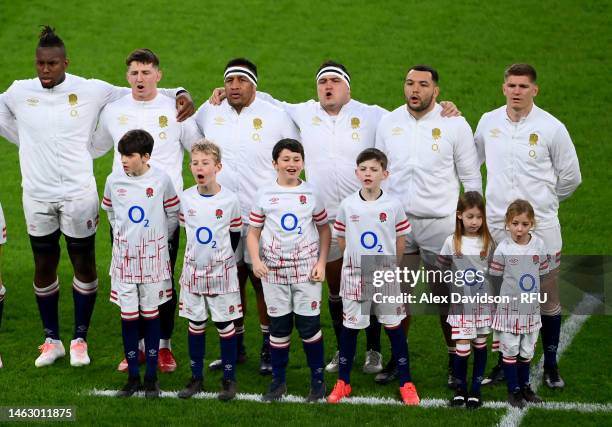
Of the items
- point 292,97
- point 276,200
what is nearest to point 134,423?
point 276,200

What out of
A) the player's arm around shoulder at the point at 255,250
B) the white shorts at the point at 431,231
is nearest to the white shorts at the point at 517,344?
the white shorts at the point at 431,231

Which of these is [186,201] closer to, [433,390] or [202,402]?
[202,402]

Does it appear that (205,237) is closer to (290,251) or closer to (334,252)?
(290,251)

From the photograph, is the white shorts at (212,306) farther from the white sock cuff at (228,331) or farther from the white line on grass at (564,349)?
the white line on grass at (564,349)

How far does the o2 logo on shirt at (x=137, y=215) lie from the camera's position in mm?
9172

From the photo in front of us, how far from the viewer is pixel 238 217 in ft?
30.4

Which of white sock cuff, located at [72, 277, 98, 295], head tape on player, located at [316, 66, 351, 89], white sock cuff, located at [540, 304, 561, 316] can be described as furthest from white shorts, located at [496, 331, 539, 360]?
white sock cuff, located at [72, 277, 98, 295]

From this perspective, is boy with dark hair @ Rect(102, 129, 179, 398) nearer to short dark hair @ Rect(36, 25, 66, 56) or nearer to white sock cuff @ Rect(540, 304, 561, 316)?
short dark hair @ Rect(36, 25, 66, 56)

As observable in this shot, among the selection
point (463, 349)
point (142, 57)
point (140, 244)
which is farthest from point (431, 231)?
point (142, 57)

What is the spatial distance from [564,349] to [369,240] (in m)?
2.29

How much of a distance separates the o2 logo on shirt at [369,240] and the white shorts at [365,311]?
40cm

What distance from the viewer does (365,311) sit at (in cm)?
917

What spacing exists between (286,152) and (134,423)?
7.20ft

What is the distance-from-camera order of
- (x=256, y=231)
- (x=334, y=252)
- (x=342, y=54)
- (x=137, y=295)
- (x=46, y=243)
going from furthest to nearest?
1. (x=342, y=54)
2. (x=46, y=243)
3. (x=334, y=252)
4. (x=137, y=295)
5. (x=256, y=231)
